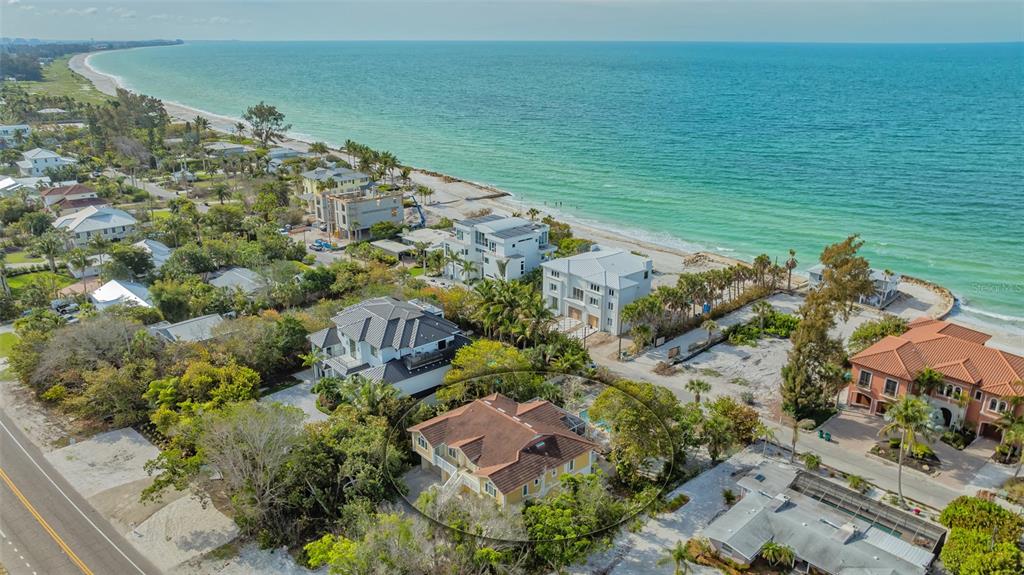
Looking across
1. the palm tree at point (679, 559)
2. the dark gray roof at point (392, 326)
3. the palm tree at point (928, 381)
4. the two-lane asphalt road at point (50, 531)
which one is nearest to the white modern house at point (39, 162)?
the two-lane asphalt road at point (50, 531)

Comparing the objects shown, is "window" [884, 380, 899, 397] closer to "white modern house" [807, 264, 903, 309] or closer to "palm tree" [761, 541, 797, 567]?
"palm tree" [761, 541, 797, 567]

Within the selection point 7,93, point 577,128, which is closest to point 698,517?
point 577,128

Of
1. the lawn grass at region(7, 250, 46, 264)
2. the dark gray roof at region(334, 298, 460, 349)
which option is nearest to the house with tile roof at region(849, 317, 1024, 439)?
the dark gray roof at region(334, 298, 460, 349)

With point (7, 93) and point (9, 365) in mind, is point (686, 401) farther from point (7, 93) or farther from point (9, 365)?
point (7, 93)

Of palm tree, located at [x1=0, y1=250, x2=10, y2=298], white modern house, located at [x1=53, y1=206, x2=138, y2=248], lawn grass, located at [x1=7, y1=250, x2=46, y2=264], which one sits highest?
white modern house, located at [x1=53, y1=206, x2=138, y2=248]

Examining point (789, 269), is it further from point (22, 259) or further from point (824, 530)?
point (22, 259)

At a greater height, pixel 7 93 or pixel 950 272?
pixel 7 93

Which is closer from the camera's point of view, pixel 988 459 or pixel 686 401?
pixel 988 459

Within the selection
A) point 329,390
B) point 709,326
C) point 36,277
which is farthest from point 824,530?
point 36,277
